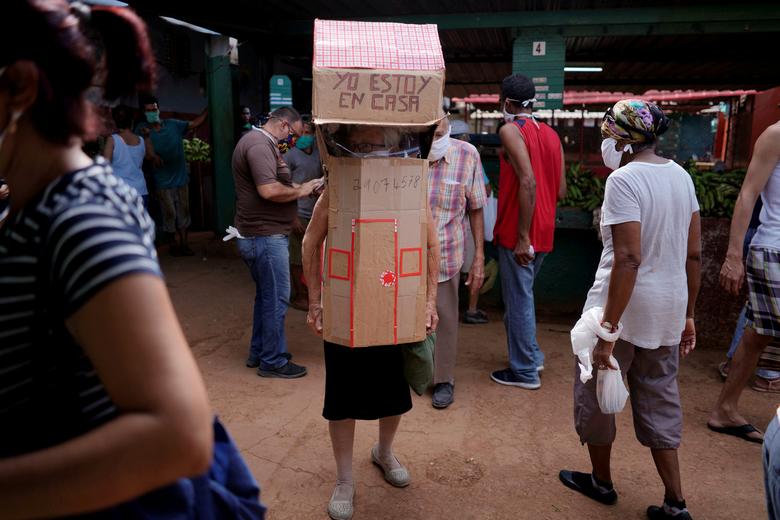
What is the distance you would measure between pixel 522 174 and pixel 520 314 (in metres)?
1.00

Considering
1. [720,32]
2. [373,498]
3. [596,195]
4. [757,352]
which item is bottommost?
[373,498]

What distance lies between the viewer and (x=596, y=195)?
5.64m

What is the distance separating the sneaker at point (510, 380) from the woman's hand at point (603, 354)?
1.75 m

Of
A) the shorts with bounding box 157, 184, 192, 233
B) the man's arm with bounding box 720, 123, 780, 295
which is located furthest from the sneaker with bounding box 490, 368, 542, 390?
the shorts with bounding box 157, 184, 192, 233

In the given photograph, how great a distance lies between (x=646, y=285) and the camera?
8.74 ft

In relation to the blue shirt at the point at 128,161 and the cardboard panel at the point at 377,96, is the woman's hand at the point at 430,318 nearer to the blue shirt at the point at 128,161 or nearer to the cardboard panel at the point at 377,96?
the cardboard panel at the point at 377,96

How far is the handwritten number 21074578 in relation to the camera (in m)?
2.41

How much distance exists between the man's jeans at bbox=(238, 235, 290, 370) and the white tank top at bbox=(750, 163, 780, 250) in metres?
3.07

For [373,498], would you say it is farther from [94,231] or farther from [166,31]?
[166,31]

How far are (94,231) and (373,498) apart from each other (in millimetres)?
2479

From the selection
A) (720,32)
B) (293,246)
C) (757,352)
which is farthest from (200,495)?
(720,32)

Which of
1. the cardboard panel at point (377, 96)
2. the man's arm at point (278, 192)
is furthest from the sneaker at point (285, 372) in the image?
the cardboard panel at point (377, 96)

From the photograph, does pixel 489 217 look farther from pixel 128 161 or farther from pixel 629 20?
pixel 128 161

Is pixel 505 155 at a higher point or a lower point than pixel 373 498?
higher
